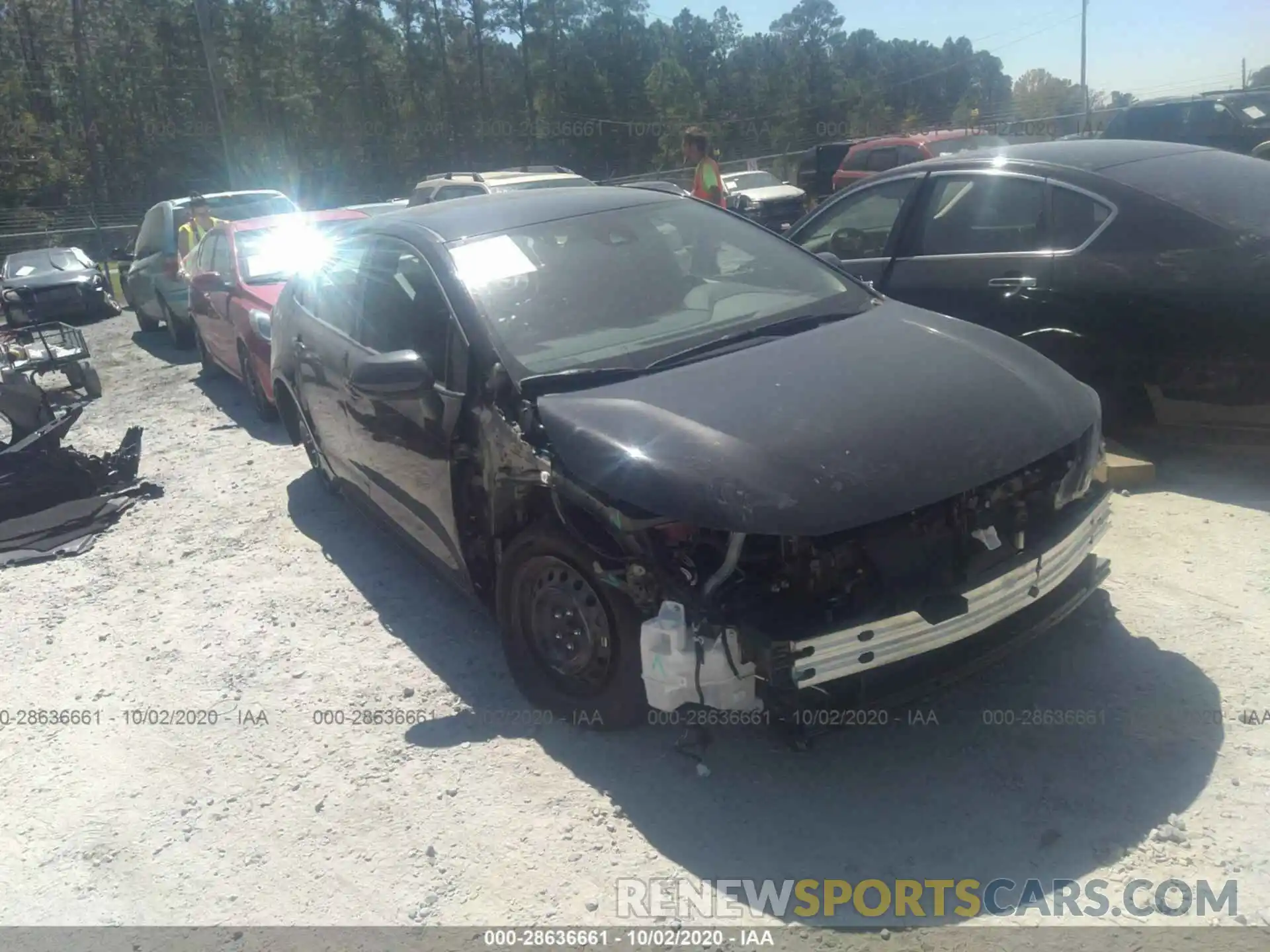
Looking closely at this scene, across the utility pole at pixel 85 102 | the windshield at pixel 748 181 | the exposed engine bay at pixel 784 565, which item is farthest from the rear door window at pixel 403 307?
the utility pole at pixel 85 102

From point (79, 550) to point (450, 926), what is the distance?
4314 millimetres

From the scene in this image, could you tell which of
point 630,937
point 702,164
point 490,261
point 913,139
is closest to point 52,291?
point 702,164

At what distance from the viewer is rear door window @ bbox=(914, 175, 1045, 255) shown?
18.2 ft

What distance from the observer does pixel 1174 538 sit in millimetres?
4602

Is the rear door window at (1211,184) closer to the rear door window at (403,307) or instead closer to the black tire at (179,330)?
the rear door window at (403,307)

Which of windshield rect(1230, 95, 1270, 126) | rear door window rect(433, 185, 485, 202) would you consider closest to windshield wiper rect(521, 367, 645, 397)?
rear door window rect(433, 185, 485, 202)

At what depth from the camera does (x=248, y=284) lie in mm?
8688

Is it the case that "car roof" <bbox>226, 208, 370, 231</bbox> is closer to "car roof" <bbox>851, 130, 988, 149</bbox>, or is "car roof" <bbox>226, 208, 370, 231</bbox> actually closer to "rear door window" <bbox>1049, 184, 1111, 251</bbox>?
"rear door window" <bbox>1049, 184, 1111, 251</bbox>

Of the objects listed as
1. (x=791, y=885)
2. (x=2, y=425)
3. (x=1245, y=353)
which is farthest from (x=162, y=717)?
(x=2, y=425)

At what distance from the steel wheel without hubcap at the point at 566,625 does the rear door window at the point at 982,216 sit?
354 cm

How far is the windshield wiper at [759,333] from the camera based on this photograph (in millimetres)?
3689

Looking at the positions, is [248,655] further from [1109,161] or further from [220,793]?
[1109,161]

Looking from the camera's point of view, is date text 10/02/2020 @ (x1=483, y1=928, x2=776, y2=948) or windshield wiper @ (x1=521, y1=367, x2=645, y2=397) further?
windshield wiper @ (x1=521, y1=367, x2=645, y2=397)

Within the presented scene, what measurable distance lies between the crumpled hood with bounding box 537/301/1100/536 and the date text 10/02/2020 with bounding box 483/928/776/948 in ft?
3.55
